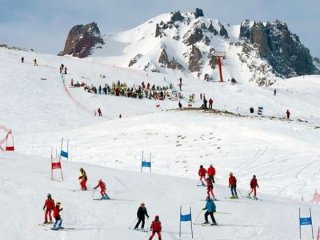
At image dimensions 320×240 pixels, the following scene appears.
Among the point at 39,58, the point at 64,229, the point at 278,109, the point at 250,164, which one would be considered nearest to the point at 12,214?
the point at 64,229

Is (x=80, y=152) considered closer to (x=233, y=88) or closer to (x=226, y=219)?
(x=226, y=219)

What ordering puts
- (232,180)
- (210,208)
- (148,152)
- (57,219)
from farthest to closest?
1. (148,152)
2. (232,180)
3. (210,208)
4. (57,219)

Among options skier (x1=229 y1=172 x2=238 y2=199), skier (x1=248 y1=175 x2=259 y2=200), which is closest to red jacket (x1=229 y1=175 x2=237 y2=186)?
skier (x1=229 y1=172 x2=238 y2=199)

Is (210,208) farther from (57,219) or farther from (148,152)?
(148,152)

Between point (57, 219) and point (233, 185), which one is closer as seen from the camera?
point (57, 219)

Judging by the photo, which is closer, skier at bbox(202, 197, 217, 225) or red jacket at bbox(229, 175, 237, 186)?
skier at bbox(202, 197, 217, 225)

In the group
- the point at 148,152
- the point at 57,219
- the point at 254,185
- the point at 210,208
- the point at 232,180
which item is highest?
the point at 148,152

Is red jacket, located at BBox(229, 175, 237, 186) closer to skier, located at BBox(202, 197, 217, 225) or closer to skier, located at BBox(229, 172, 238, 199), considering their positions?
skier, located at BBox(229, 172, 238, 199)

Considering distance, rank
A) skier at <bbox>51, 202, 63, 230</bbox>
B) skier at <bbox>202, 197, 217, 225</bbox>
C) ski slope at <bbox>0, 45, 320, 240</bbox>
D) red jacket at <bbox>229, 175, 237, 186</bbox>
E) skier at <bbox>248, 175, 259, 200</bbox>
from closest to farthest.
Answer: skier at <bbox>51, 202, 63, 230</bbox>, skier at <bbox>202, 197, 217, 225</bbox>, ski slope at <bbox>0, 45, 320, 240</bbox>, red jacket at <bbox>229, 175, 237, 186</bbox>, skier at <bbox>248, 175, 259, 200</bbox>

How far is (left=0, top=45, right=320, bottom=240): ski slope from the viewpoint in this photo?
26.7 m

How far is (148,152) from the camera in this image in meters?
47.7

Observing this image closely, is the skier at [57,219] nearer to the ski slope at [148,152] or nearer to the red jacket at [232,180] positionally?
the ski slope at [148,152]

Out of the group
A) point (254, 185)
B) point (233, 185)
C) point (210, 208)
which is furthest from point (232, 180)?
point (210, 208)

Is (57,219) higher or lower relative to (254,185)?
lower
